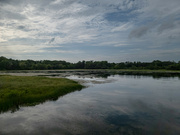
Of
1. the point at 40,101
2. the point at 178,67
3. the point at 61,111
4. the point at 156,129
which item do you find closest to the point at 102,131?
the point at 156,129

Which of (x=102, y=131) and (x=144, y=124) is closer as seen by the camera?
(x=102, y=131)

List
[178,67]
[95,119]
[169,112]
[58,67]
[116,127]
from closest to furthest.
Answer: [116,127]
[95,119]
[169,112]
[178,67]
[58,67]

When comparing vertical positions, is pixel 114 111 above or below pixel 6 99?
below

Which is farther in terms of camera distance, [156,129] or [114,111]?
[114,111]

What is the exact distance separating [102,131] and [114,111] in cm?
572

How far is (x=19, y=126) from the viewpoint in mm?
12852

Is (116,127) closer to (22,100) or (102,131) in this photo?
(102,131)

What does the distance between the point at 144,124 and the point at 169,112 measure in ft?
18.3

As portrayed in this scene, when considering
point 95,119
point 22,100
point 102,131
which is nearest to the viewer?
point 102,131

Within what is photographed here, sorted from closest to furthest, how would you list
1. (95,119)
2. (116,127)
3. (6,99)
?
1. (116,127)
2. (95,119)
3. (6,99)

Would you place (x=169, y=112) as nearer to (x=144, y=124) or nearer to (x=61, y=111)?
(x=144, y=124)

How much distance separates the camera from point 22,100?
19516 mm

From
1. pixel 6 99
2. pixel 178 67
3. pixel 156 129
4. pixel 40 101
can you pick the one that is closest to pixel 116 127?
pixel 156 129

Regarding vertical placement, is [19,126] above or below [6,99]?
below
